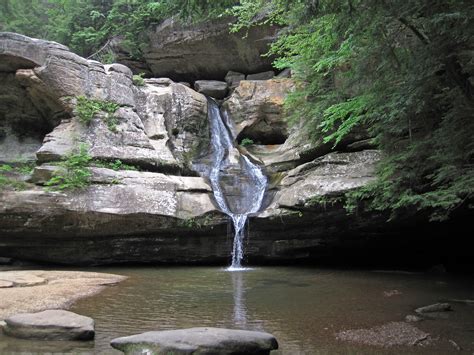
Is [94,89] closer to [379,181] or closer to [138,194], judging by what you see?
[138,194]

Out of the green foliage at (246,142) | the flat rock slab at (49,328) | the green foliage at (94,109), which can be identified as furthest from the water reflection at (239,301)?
the green foliage at (246,142)

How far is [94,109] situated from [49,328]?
37.3ft

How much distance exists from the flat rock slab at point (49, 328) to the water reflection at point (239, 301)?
2147 mm

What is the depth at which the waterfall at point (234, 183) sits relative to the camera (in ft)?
46.5

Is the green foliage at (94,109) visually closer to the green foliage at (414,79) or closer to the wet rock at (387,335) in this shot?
the green foliage at (414,79)

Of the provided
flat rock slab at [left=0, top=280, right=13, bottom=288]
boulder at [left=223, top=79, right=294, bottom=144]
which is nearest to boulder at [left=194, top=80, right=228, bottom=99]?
boulder at [left=223, top=79, right=294, bottom=144]

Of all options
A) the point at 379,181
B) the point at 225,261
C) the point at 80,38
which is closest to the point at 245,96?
the point at 225,261

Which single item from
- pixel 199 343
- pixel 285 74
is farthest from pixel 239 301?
pixel 285 74

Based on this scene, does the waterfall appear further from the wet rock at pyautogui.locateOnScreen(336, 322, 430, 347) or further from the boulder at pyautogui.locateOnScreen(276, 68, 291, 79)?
the wet rock at pyautogui.locateOnScreen(336, 322, 430, 347)

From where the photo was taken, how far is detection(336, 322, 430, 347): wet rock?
530 cm

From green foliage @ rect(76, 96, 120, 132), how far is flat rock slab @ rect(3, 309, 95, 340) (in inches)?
410

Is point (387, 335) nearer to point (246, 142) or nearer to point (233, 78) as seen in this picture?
point (246, 142)

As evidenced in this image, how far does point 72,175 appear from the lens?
1291 cm

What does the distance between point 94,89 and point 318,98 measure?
8716 millimetres
